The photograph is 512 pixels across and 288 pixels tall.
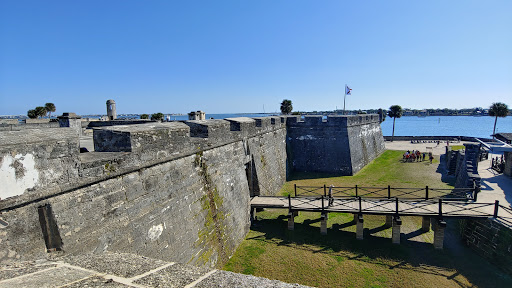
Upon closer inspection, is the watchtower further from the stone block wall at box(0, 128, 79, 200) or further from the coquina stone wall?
the stone block wall at box(0, 128, 79, 200)

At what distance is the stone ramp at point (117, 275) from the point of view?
2.38 m

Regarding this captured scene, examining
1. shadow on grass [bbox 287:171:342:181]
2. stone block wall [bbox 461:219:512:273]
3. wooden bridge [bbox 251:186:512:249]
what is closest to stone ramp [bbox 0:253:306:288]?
wooden bridge [bbox 251:186:512:249]

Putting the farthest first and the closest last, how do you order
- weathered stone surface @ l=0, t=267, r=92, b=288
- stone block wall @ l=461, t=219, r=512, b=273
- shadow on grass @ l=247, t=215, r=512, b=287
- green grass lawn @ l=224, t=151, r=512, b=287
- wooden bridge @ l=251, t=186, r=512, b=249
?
wooden bridge @ l=251, t=186, r=512, b=249 < stone block wall @ l=461, t=219, r=512, b=273 < shadow on grass @ l=247, t=215, r=512, b=287 < green grass lawn @ l=224, t=151, r=512, b=287 < weathered stone surface @ l=0, t=267, r=92, b=288

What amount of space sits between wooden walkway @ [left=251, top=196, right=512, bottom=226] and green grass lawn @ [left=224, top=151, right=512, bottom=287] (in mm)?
839

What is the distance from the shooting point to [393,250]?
930 centimetres

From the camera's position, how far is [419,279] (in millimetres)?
7703

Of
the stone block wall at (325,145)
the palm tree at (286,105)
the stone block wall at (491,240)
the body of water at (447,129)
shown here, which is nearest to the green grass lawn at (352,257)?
the stone block wall at (491,240)

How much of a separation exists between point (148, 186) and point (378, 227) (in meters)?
8.88

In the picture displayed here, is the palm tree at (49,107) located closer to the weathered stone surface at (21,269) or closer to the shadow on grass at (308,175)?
the shadow on grass at (308,175)

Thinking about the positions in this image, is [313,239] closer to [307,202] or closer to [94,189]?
[307,202]

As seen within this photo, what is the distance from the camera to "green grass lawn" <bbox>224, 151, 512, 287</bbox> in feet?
25.4

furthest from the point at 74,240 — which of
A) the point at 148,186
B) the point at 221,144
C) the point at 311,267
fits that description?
the point at 311,267

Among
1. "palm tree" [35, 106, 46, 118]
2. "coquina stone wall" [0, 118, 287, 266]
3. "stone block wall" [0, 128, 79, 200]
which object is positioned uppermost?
"palm tree" [35, 106, 46, 118]

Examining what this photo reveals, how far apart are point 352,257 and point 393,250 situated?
1534mm
